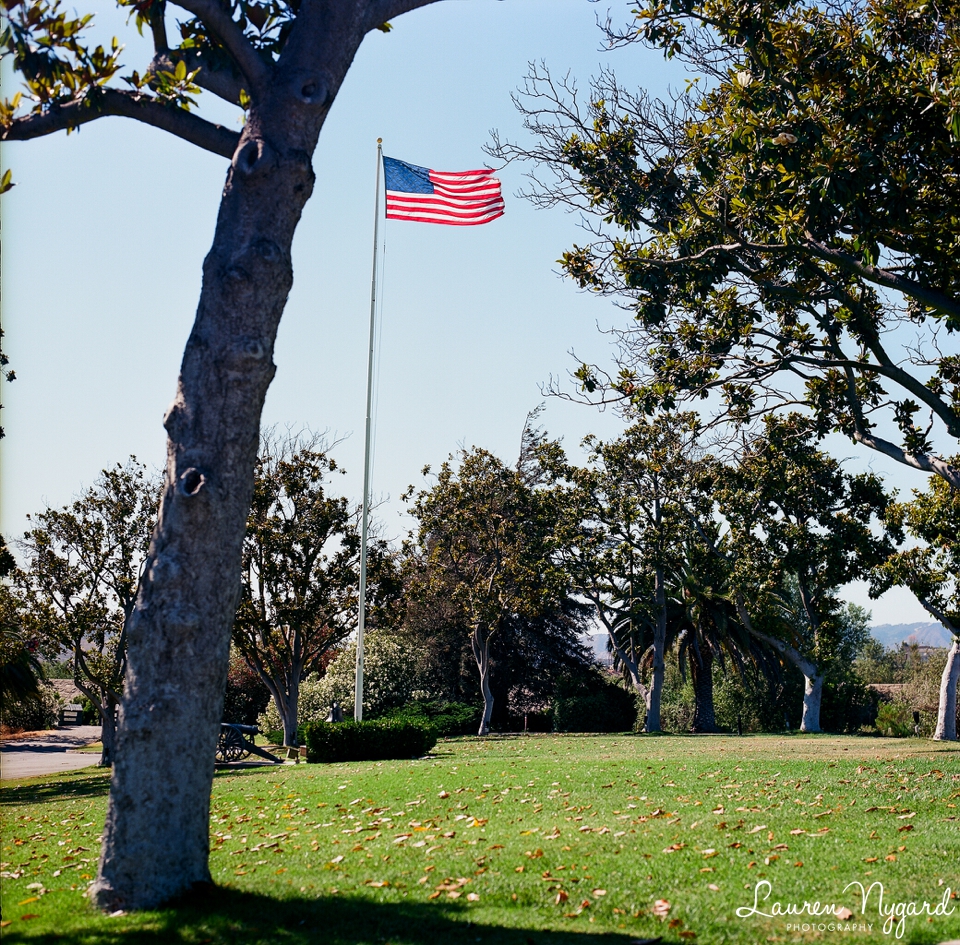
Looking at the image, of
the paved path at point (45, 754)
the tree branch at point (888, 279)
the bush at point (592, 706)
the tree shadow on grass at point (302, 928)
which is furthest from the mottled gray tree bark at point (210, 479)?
the bush at point (592, 706)

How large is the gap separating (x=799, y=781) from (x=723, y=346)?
6.74 meters

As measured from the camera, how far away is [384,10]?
23.6ft

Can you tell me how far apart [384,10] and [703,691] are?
33.6 m

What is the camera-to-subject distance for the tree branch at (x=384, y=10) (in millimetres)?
7043

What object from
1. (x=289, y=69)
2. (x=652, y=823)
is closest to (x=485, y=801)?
(x=652, y=823)

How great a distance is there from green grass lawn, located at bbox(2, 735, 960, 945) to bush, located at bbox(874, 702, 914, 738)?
26.6m

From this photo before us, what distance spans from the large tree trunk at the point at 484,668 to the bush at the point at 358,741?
13610 mm

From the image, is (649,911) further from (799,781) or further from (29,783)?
(29,783)

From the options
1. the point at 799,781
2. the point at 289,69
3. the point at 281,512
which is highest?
the point at 289,69

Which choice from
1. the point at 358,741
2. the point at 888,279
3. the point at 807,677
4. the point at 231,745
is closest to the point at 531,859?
the point at 888,279

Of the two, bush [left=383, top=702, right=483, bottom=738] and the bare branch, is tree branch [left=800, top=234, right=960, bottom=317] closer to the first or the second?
the bare branch

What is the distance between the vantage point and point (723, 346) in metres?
14.5

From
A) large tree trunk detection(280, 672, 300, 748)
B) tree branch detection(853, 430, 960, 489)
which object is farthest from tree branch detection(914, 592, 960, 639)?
large tree trunk detection(280, 672, 300, 748)

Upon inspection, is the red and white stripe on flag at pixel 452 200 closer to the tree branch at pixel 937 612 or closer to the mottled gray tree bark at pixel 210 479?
the mottled gray tree bark at pixel 210 479
